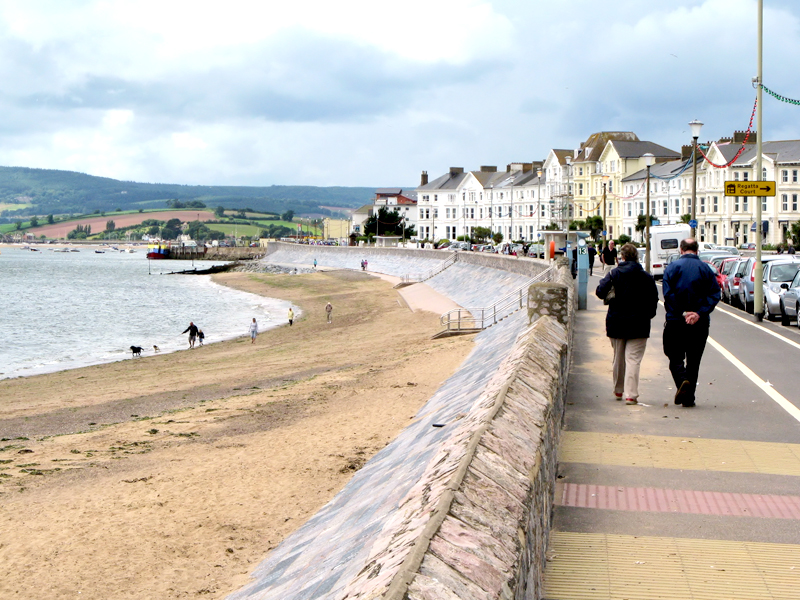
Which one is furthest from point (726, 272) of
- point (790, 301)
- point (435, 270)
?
point (435, 270)

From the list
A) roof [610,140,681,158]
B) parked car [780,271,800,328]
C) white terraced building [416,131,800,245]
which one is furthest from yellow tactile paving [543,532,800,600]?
roof [610,140,681,158]

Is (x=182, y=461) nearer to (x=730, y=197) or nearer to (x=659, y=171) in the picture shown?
(x=730, y=197)

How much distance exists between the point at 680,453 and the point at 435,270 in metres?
67.8

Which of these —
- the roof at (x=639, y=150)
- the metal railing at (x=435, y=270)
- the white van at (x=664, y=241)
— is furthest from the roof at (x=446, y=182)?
the white van at (x=664, y=241)

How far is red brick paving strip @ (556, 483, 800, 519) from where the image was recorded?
271 inches

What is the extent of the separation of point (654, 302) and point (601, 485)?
14.1 feet

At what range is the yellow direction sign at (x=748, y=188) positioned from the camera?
23.2m

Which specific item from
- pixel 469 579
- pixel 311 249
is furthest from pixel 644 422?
pixel 311 249

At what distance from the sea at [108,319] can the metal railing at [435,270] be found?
11857 millimetres

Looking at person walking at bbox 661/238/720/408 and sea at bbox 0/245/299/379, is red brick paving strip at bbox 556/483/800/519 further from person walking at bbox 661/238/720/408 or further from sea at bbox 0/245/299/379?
sea at bbox 0/245/299/379

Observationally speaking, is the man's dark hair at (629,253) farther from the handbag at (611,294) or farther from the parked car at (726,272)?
the parked car at (726,272)

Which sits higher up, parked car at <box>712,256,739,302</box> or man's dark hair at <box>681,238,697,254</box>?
Result: man's dark hair at <box>681,238,697,254</box>

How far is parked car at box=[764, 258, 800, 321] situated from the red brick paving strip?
18009mm

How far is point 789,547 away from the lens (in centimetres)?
607
